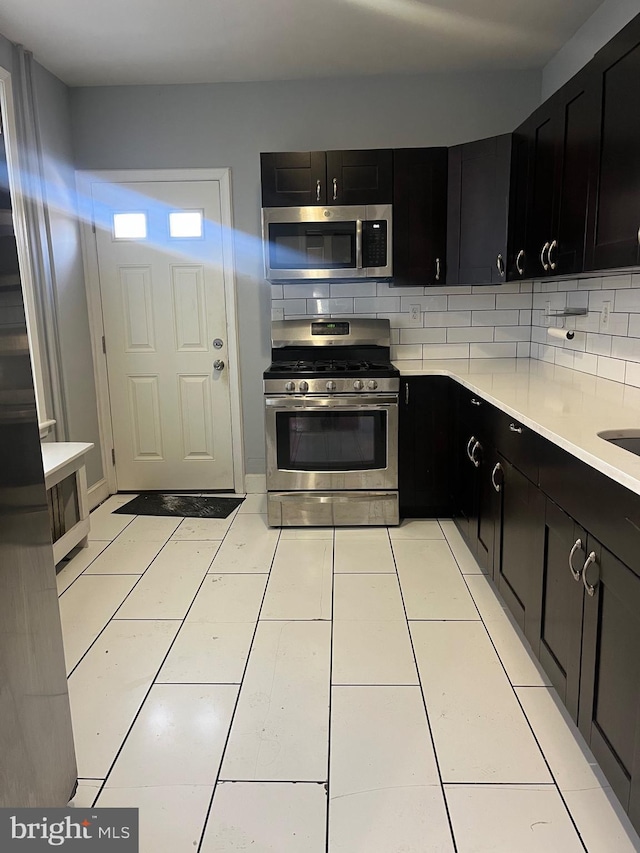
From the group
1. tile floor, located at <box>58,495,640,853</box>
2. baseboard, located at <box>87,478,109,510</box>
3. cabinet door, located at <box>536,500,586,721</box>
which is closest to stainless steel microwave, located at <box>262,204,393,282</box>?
tile floor, located at <box>58,495,640,853</box>

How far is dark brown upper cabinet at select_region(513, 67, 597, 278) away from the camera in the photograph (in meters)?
2.23

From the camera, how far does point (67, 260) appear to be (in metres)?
3.76

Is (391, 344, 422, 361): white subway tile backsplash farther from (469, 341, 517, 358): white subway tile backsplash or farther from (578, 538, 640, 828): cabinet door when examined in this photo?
(578, 538, 640, 828): cabinet door

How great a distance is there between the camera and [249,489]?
4.27 meters

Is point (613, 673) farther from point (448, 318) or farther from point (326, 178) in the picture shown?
Answer: point (326, 178)

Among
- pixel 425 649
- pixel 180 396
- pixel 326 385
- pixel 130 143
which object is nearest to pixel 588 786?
pixel 425 649

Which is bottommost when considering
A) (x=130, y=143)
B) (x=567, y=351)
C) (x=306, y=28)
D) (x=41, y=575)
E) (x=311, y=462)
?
(x=311, y=462)

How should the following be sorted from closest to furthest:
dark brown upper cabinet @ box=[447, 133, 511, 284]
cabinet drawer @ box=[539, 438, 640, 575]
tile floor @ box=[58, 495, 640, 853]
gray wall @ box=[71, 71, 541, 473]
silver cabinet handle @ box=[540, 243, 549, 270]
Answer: cabinet drawer @ box=[539, 438, 640, 575], tile floor @ box=[58, 495, 640, 853], silver cabinet handle @ box=[540, 243, 549, 270], dark brown upper cabinet @ box=[447, 133, 511, 284], gray wall @ box=[71, 71, 541, 473]

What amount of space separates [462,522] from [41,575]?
7.66 ft

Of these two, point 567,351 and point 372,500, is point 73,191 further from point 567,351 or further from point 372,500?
point 567,351

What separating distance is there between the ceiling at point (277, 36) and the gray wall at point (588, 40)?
0.15 ft

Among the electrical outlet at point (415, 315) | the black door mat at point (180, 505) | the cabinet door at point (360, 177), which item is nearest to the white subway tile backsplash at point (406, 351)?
the electrical outlet at point (415, 315)

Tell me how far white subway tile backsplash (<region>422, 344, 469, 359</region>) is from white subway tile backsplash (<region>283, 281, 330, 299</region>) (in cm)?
73

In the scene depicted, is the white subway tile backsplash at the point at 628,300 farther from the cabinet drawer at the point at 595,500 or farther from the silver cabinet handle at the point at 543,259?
the cabinet drawer at the point at 595,500
